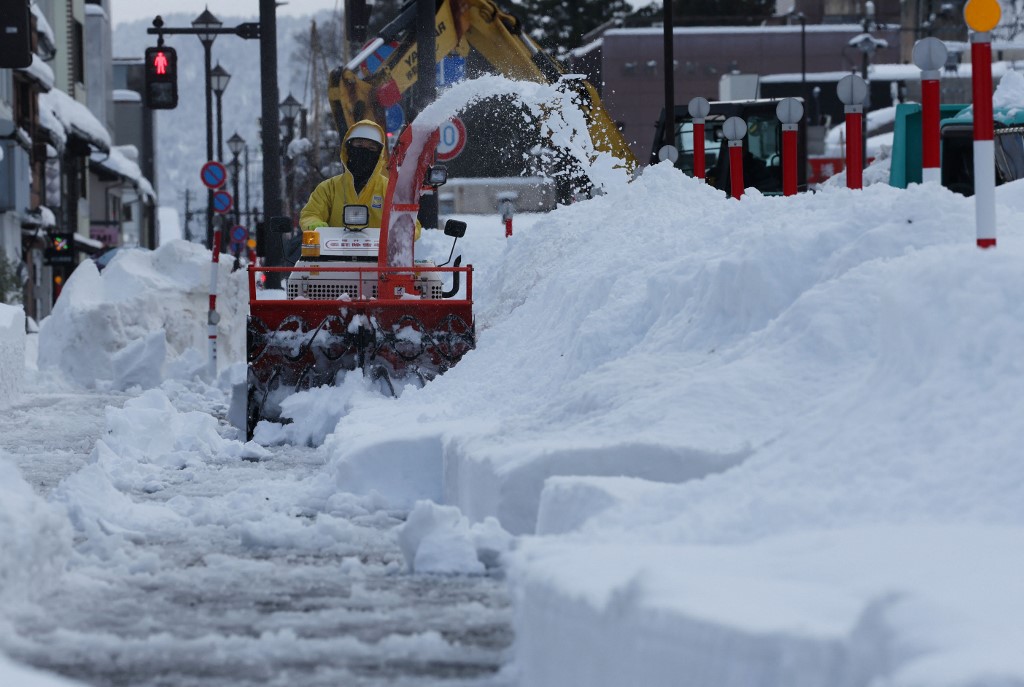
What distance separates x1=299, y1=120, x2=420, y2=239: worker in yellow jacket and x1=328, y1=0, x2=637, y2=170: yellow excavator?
264 inches

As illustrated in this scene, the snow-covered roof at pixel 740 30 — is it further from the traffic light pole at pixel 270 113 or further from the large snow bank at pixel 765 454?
the large snow bank at pixel 765 454

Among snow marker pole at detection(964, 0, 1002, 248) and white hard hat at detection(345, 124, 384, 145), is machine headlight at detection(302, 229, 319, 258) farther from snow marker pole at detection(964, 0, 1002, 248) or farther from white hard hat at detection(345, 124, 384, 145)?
snow marker pole at detection(964, 0, 1002, 248)

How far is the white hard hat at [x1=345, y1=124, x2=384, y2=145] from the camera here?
15.5 meters

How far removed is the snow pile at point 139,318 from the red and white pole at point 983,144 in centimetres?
1349

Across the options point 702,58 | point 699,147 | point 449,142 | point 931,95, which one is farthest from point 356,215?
point 702,58

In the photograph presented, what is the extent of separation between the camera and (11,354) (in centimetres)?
1834

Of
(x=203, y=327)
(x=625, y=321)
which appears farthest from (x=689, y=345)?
(x=203, y=327)

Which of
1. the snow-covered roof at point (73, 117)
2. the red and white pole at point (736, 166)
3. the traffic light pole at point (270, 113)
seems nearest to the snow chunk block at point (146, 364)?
the traffic light pole at point (270, 113)

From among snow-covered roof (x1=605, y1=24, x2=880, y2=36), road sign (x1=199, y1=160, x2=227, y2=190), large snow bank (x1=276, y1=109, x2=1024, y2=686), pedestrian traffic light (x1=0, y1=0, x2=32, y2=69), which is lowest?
large snow bank (x1=276, y1=109, x2=1024, y2=686)

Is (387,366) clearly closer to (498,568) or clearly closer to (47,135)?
(498,568)

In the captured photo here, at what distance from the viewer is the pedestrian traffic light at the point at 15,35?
14.0 meters

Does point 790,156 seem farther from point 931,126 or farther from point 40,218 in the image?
point 40,218

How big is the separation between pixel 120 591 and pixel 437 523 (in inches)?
47.3

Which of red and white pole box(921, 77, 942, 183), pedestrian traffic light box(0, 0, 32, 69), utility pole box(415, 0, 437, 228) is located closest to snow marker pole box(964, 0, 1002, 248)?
red and white pole box(921, 77, 942, 183)
